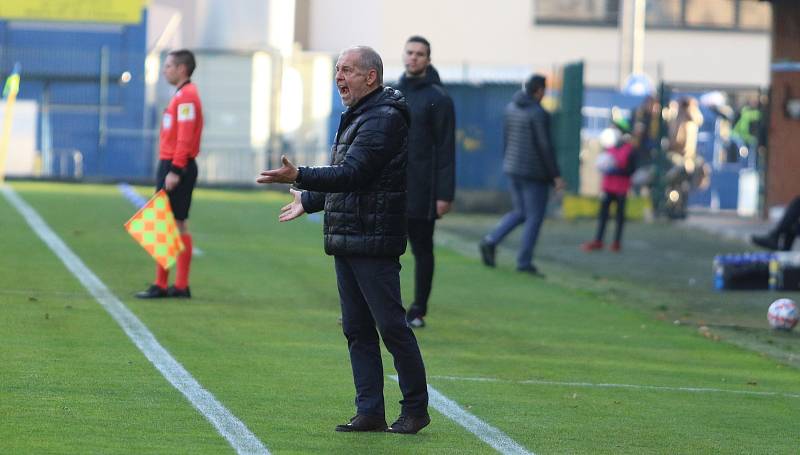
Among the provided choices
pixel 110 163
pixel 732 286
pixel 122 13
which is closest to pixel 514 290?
pixel 732 286

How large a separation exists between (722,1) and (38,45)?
19424mm

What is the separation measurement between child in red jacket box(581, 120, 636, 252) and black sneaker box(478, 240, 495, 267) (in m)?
3.23

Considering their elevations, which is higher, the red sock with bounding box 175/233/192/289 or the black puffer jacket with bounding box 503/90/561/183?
the black puffer jacket with bounding box 503/90/561/183

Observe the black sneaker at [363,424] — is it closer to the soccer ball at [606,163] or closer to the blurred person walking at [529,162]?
the blurred person walking at [529,162]

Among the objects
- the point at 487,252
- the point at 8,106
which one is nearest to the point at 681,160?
the point at 487,252

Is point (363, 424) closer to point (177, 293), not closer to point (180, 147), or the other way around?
point (180, 147)

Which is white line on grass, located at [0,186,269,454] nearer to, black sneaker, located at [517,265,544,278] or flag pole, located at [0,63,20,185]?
black sneaker, located at [517,265,544,278]

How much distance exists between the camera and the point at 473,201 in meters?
27.8

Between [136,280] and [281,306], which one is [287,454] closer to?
[281,306]

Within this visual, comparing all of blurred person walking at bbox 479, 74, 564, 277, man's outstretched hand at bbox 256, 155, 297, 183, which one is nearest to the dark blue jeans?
blurred person walking at bbox 479, 74, 564, 277

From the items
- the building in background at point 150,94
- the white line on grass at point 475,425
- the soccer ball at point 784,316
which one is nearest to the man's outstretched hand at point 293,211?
the white line on grass at point 475,425

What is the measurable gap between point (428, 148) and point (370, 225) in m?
4.22

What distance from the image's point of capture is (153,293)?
43.9 feet

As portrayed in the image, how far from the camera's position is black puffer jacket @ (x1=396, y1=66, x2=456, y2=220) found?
1210 centimetres
